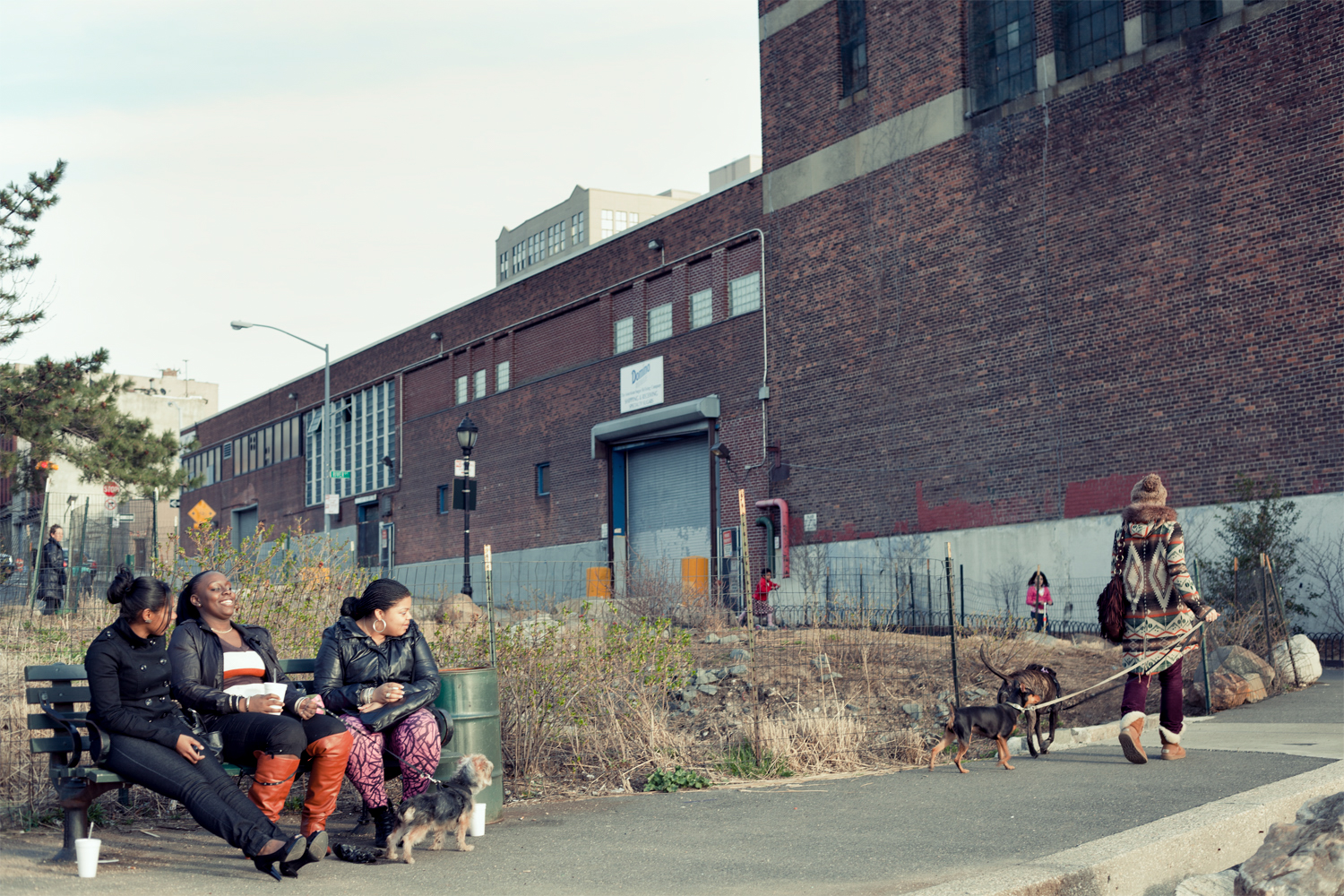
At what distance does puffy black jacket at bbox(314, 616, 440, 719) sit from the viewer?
6320mm

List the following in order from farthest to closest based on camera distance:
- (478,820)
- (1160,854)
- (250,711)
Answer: (478,820)
(250,711)
(1160,854)

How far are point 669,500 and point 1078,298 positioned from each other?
1336 centimetres

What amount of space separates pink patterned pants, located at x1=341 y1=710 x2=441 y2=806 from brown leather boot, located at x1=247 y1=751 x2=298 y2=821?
0.43 meters

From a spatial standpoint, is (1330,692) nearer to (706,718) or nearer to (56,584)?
(706,718)

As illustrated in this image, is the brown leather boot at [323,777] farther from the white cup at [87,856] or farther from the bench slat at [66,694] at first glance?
Answer: the bench slat at [66,694]

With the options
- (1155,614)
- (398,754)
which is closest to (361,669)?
(398,754)

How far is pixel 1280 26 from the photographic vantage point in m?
20.5

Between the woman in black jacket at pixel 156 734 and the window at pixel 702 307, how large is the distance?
26418mm

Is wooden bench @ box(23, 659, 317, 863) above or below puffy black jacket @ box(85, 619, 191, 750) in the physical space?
below

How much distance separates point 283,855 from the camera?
5.36 m

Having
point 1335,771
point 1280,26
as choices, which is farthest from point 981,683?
point 1280,26

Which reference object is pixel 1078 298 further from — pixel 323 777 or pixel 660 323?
pixel 323 777

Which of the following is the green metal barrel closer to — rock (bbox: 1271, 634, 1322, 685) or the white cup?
the white cup

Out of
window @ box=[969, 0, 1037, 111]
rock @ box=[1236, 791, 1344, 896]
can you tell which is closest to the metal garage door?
window @ box=[969, 0, 1037, 111]
